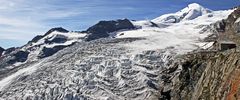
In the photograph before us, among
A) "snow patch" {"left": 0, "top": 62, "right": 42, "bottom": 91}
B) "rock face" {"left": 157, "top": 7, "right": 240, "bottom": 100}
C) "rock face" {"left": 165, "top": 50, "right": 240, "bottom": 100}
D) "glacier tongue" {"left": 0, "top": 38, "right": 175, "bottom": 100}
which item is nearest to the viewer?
"rock face" {"left": 165, "top": 50, "right": 240, "bottom": 100}

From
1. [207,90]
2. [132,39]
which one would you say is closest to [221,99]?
[207,90]

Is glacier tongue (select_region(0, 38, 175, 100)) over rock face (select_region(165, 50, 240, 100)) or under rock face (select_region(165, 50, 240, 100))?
under

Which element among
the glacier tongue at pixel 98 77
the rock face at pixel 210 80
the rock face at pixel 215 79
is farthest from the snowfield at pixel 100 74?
the rock face at pixel 215 79

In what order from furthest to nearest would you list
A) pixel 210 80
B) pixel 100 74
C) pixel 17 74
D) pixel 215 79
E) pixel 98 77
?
pixel 17 74 → pixel 100 74 → pixel 98 77 → pixel 210 80 → pixel 215 79

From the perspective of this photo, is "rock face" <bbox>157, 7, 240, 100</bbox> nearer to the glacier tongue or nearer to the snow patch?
the glacier tongue

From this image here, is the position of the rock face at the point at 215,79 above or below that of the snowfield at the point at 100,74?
above

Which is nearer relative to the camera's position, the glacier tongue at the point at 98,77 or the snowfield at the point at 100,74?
the glacier tongue at the point at 98,77

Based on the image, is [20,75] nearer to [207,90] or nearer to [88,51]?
[88,51]

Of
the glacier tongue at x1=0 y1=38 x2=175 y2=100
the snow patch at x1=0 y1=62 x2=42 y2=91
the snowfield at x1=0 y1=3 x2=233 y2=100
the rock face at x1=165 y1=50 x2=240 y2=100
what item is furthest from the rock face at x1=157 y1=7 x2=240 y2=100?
the snow patch at x1=0 y1=62 x2=42 y2=91

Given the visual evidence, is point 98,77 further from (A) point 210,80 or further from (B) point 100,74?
(A) point 210,80

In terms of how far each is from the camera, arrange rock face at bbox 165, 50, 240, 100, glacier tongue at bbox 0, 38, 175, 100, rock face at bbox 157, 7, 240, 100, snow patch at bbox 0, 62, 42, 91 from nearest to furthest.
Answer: rock face at bbox 165, 50, 240, 100, rock face at bbox 157, 7, 240, 100, glacier tongue at bbox 0, 38, 175, 100, snow patch at bbox 0, 62, 42, 91

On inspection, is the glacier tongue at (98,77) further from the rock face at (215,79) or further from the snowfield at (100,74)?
the rock face at (215,79)

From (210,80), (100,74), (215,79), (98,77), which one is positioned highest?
(215,79)

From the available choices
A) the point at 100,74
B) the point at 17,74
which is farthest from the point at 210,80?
the point at 17,74
